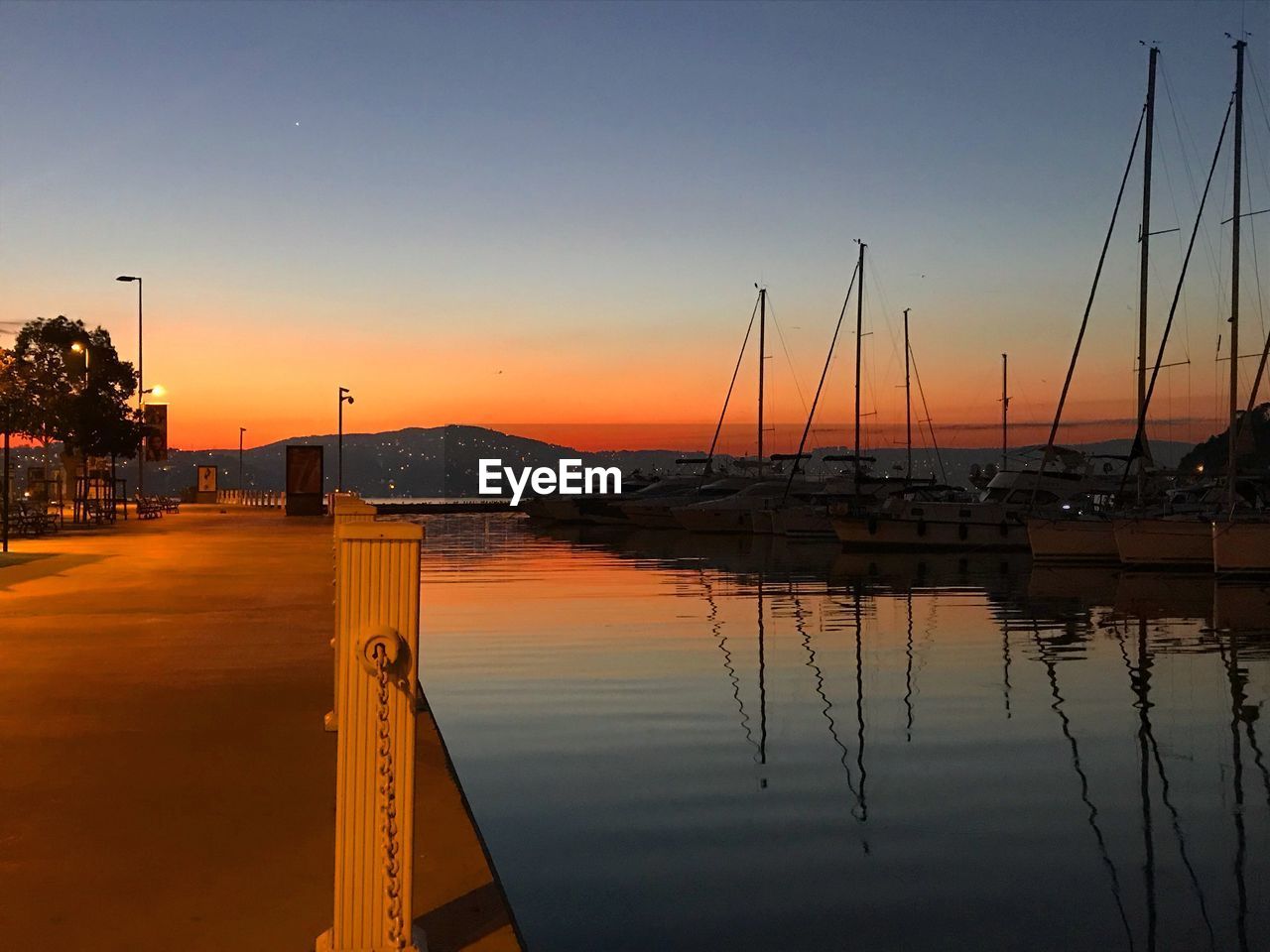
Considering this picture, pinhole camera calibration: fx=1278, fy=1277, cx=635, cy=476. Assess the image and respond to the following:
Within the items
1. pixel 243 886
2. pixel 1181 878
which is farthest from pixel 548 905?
pixel 1181 878

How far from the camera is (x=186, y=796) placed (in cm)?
645

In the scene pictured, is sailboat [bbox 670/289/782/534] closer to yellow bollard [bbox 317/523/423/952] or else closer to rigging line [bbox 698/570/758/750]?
rigging line [bbox 698/570/758/750]

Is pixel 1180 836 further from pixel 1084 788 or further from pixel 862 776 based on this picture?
pixel 862 776

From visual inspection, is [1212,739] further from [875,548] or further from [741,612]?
[875,548]

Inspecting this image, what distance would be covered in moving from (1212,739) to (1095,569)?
93.3 feet

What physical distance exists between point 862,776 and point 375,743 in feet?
22.4

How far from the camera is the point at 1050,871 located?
7.63m

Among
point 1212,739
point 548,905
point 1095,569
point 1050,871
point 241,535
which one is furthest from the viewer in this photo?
point 1095,569

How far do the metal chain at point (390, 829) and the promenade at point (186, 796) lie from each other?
425 mm

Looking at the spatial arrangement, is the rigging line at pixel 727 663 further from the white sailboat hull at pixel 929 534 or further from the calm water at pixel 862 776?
the white sailboat hull at pixel 929 534

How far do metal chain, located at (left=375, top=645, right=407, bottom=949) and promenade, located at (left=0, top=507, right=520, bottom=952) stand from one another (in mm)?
425

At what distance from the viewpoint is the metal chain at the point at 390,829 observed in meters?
4.15

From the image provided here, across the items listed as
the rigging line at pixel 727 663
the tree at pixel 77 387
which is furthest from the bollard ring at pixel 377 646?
the tree at pixel 77 387

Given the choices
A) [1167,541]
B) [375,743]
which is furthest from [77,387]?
[375,743]
